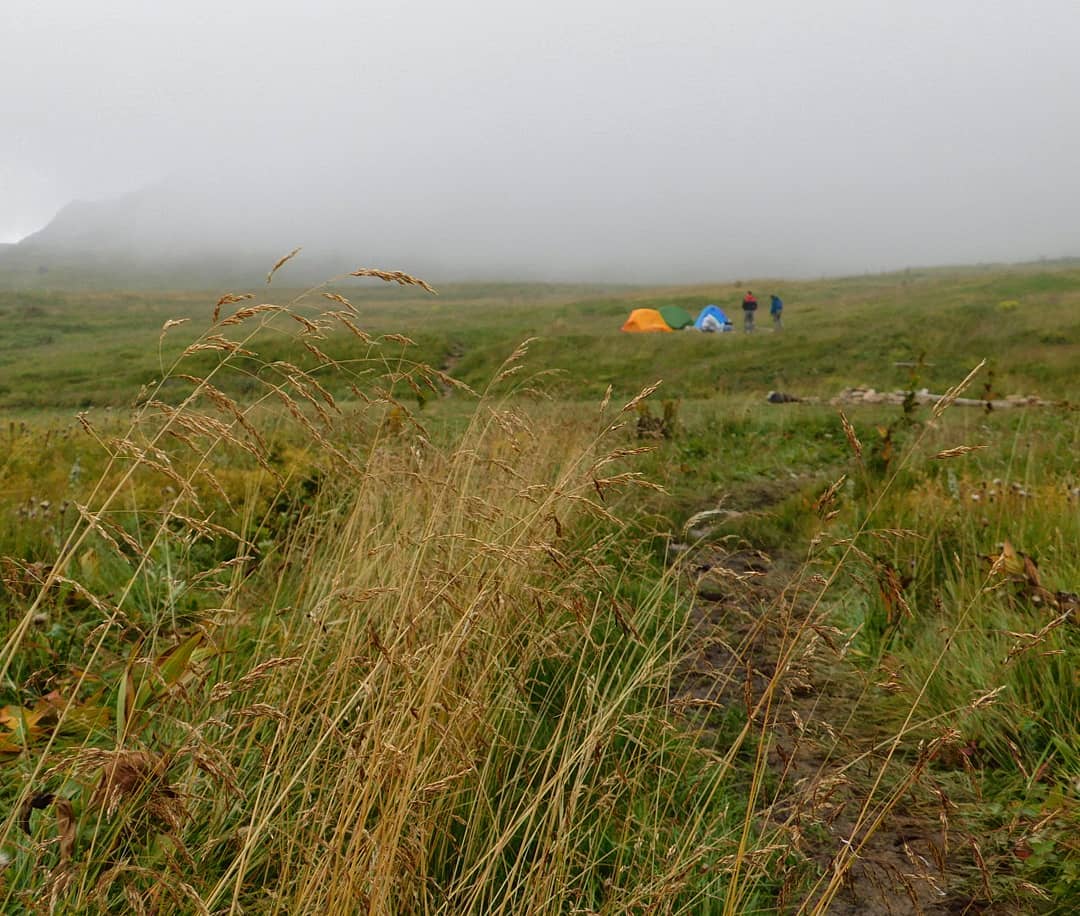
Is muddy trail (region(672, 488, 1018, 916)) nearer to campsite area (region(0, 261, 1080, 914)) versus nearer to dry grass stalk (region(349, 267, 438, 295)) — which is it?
campsite area (region(0, 261, 1080, 914))

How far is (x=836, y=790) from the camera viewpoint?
273 centimetres

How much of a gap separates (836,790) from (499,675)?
125 centimetres

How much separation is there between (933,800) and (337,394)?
20.6 metres

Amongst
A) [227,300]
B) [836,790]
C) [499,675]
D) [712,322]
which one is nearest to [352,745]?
[227,300]

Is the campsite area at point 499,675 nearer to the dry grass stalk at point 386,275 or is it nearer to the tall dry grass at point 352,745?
the tall dry grass at point 352,745

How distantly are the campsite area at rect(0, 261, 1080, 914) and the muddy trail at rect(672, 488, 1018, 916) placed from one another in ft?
0.08

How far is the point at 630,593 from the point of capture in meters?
4.43

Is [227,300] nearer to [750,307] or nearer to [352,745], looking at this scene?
[352,745]

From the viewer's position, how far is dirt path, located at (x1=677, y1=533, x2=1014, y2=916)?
1.88 metres

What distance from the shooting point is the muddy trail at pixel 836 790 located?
184 cm

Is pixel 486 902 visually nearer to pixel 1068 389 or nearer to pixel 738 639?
pixel 738 639

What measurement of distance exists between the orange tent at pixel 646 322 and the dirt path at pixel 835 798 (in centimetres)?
3692

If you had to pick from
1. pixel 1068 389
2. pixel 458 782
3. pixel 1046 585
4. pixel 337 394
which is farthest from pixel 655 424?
pixel 337 394

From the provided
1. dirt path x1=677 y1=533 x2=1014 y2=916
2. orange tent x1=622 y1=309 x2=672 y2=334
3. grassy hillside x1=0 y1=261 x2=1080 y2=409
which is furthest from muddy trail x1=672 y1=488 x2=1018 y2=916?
orange tent x1=622 y1=309 x2=672 y2=334
